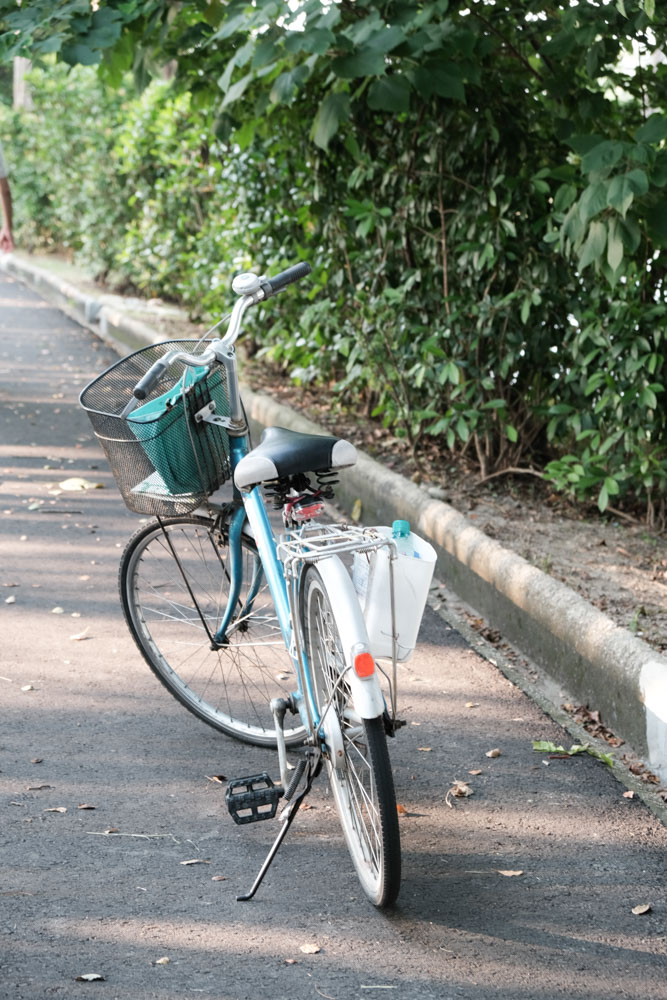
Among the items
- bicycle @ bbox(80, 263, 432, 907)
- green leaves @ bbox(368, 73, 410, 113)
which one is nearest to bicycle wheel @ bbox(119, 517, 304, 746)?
bicycle @ bbox(80, 263, 432, 907)

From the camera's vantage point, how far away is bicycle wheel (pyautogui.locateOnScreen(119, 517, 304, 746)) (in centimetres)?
386

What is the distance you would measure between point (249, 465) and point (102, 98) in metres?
16.0

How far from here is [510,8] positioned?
5574mm

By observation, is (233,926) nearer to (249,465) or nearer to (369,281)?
(249,465)

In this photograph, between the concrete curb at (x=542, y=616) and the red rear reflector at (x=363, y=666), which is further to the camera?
the concrete curb at (x=542, y=616)

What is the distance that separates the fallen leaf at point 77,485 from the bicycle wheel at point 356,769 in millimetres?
4100

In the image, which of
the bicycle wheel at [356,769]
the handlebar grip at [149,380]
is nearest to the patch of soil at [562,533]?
the bicycle wheel at [356,769]

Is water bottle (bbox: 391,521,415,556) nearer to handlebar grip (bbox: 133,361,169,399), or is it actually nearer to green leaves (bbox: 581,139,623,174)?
handlebar grip (bbox: 133,361,169,399)

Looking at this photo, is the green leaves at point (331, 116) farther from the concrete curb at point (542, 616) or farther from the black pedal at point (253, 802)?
the black pedal at point (253, 802)

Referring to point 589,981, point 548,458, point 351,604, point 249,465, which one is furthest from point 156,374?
point 548,458

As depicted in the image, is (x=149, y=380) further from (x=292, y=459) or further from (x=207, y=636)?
(x=207, y=636)

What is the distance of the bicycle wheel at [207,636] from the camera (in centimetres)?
386

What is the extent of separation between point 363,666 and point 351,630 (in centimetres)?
10

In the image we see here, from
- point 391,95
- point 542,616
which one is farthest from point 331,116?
point 542,616
